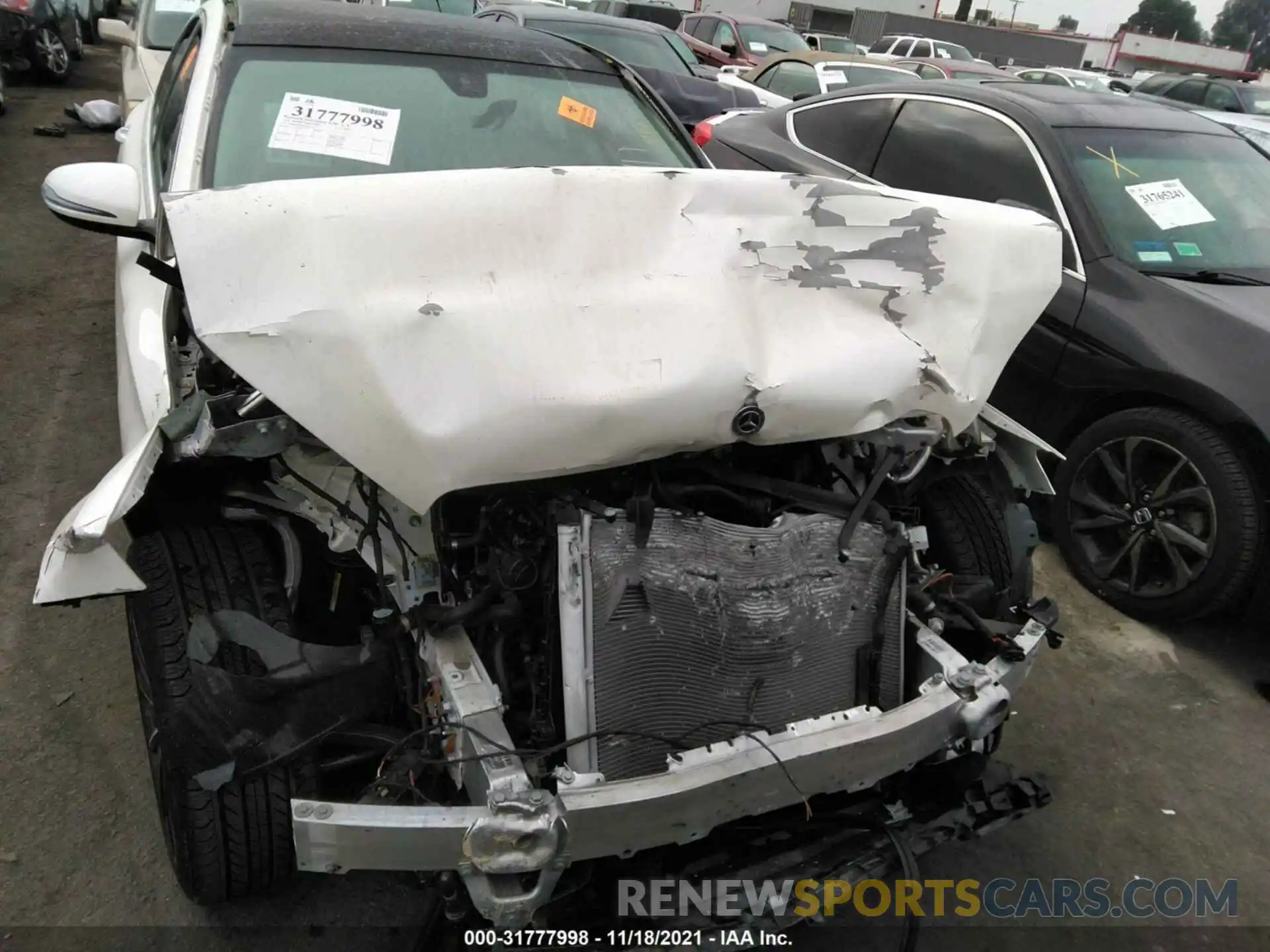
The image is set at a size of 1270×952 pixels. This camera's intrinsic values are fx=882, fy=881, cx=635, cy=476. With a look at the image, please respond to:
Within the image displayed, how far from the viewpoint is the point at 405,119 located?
8.44ft

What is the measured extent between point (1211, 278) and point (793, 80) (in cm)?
655

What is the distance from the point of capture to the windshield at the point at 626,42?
8.45m

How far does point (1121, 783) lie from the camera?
2785 mm

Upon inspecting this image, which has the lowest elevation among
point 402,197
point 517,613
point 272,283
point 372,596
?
point 372,596

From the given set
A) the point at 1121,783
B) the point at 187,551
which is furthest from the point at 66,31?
the point at 1121,783

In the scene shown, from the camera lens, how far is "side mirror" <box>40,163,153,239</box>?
7.54 ft

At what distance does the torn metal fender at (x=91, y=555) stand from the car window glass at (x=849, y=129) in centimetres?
398

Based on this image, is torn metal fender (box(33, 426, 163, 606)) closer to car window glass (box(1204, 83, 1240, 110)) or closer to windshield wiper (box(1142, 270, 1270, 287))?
windshield wiper (box(1142, 270, 1270, 287))

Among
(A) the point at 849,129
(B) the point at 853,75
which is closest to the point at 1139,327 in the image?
(A) the point at 849,129

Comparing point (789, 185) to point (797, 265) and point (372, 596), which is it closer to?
point (797, 265)

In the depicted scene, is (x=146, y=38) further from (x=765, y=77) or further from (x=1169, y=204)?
(x=765, y=77)

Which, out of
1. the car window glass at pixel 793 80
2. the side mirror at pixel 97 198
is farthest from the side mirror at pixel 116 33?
the car window glass at pixel 793 80

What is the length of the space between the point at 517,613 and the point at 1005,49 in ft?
110

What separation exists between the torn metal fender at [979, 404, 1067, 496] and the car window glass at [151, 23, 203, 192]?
92.9 inches
